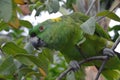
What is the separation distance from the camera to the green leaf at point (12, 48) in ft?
3.98

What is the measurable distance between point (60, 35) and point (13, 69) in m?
0.43

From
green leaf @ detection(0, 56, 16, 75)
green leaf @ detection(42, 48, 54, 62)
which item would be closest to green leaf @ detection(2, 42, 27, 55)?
green leaf @ detection(0, 56, 16, 75)

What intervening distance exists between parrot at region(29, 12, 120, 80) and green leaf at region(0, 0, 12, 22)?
42 cm

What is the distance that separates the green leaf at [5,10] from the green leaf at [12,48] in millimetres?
245

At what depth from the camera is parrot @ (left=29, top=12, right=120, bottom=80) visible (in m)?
1.46

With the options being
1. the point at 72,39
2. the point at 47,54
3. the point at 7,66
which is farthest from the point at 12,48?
the point at 72,39

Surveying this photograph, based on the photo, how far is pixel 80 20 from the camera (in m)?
1.67

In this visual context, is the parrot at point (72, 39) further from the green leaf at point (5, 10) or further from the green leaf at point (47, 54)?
the green leaf at point (5, 10)

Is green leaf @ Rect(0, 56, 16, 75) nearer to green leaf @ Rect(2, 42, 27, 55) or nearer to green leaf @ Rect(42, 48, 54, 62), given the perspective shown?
green leaf @ Rect(2, 42, 27, 55)

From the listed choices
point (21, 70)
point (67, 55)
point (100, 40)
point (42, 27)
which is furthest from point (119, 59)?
point (21, 70)

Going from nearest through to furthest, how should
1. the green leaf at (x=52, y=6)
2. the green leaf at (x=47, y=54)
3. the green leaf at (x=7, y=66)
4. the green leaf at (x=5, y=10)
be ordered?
the green leaf at (x=5, y=10) → the green leaf at (x=7, y=66) → the green leaf at (x=52, y=6) → the green leaf at (x=47, y=54)

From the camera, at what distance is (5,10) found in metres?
0.99

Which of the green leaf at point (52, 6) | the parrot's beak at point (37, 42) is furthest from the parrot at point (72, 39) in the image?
the green leaf at point (52, 6)

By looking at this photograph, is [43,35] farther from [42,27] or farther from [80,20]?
[80,20]
